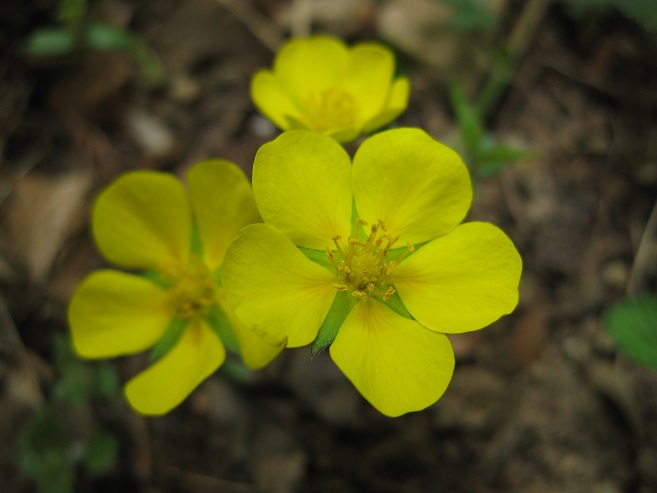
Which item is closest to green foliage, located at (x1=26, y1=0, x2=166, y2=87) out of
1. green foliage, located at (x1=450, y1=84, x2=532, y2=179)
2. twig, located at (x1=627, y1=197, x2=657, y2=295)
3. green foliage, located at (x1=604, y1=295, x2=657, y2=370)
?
green foliage, located at (x1=450, y1=84, x2=532, y2=179)

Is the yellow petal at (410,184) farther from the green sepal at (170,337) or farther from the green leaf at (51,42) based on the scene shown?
the green leaf at (51,42)

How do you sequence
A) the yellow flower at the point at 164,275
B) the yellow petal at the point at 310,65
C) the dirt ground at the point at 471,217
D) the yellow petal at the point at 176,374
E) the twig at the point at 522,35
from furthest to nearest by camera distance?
the twig at the point at 522,35 → the dirt ground at the point at 471,217 → the yellow petal at the point at 310,65 → the yellow flower at the point at 164,275 → the yellow petal at the point at 176,374

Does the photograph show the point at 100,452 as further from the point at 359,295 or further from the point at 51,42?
the point at 51,42

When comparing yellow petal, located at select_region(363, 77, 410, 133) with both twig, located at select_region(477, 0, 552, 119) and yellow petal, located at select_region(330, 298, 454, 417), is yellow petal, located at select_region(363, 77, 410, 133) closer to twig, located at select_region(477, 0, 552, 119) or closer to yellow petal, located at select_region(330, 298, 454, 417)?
yellow petal, located at select_region(330, 298, 454, 417)

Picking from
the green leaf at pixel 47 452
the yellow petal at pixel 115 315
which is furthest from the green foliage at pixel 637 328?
the green leaf at pixel 47 452

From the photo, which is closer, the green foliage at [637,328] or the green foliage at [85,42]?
the green foliage at [637,328]

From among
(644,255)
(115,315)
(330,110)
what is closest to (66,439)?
(115,315)
